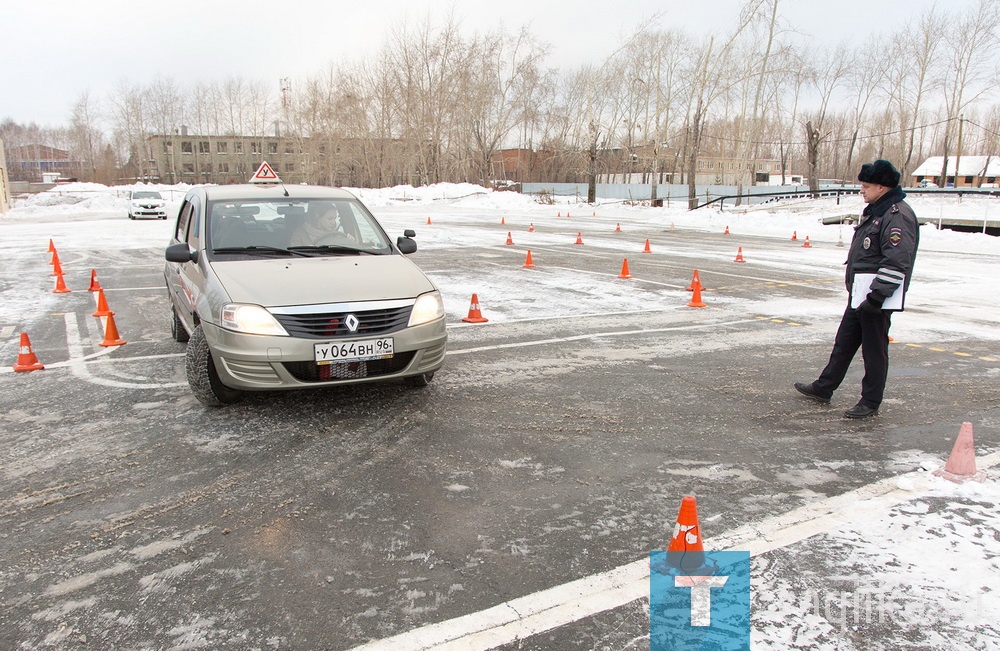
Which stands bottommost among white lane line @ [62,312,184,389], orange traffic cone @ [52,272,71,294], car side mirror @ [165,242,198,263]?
white lane line @ [62,312,184,389]

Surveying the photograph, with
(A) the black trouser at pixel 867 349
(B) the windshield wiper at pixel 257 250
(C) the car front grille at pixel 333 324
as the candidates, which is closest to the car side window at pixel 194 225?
(B) the windshield wiper at pixel 257 250

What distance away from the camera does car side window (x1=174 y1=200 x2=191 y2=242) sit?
6.62 metres

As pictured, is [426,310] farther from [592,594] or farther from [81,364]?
[81,364]

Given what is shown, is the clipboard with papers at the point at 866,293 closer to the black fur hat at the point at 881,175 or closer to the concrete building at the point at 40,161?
the black fur hat at the point at 881,175

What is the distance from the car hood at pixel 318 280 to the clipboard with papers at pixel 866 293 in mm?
3322

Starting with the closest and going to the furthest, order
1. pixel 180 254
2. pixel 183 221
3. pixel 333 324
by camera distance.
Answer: pixel 333 324, pixel 180 254, pixel 183 221

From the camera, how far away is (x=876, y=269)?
4.84 meters

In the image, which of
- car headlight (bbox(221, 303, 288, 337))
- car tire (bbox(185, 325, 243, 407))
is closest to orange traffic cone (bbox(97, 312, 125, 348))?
car tire (bbox(185, 325, 243, 407))

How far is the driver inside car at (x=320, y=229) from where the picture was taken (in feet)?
A: 19.2

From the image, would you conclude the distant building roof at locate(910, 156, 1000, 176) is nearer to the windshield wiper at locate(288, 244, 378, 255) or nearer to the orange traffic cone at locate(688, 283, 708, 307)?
the orange traffic cone at locate(688, 283, 708, 307)

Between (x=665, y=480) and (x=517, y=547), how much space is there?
3.97 feet

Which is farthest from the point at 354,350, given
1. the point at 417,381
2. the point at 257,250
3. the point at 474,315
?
the point at 474,315

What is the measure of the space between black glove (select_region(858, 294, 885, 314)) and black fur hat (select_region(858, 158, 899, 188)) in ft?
2.83

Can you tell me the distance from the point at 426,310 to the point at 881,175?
360cm
